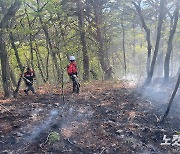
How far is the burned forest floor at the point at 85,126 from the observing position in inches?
295

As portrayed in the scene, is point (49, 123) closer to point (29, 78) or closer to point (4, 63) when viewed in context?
point (4, 63)

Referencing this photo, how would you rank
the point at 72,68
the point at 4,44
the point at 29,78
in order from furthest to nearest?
the point at 29,78
the point at 72,68
the point at 4,44

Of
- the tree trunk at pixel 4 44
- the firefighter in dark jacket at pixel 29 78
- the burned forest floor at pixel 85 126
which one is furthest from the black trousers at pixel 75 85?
the tree trunk at pixel 4 44

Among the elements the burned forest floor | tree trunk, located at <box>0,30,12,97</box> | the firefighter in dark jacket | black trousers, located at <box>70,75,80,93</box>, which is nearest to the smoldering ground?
the burned forest floor

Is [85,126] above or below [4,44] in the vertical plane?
below

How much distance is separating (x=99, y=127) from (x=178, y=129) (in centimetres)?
275

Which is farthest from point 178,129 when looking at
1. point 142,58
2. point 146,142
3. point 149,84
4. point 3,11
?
point 142,58

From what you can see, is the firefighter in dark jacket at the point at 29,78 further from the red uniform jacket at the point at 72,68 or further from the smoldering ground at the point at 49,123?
the smoldering ground at the point at 49,123

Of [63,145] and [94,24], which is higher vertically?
[94,24]

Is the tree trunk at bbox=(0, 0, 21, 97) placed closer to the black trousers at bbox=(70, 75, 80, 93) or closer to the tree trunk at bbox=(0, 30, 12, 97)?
the tree trunk at bbox=(0, 30, 12, 97)

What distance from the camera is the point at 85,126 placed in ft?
28.9

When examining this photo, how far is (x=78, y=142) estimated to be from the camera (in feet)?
25.2

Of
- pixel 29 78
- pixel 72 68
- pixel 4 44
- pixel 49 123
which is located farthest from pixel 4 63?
pixel 49 123

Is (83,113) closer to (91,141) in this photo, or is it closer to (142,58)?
(91,141)
